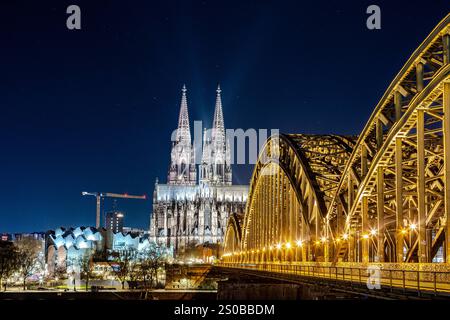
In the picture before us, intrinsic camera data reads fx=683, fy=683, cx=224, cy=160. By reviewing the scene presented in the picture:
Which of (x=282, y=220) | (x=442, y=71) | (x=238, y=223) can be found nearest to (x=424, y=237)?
(x=442, y=71)

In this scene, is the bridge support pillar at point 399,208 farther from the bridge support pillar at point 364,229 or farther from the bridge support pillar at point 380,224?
the bridge support pillar at point 364,229

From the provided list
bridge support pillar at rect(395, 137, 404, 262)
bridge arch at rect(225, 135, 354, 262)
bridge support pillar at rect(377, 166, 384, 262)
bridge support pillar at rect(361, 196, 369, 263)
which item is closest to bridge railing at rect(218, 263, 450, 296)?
bridge support pillar at rect(377, 166, 384, 262)

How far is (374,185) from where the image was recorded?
134ft

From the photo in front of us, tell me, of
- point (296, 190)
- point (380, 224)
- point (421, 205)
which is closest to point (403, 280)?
point (421, 205)

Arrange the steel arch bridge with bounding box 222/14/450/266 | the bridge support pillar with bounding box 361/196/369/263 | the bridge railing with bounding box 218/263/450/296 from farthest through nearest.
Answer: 1. the bridge support pillar with bounding box 361/196/369/263
2. the steel arch bridge with bounding box 222/14/450/266
3. the bridge railing with bounding box 218/263/450/296

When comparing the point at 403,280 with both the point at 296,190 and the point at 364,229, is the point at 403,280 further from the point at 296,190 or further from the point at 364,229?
the point at 296,190

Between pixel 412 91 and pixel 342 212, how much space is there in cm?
1815

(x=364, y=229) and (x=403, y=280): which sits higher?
(x=364, y=229)

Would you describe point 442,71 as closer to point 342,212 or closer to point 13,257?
point 342,212

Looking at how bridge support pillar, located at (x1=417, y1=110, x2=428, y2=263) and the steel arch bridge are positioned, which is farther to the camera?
the steel arch bridge

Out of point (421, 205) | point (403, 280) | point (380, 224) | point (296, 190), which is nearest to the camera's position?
point (403, 280)

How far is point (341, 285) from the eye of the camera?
3141cm

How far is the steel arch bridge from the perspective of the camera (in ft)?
103

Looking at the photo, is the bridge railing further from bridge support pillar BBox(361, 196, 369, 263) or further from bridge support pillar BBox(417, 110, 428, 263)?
bridge support pillar BBox(361, 196, 369, 263)
